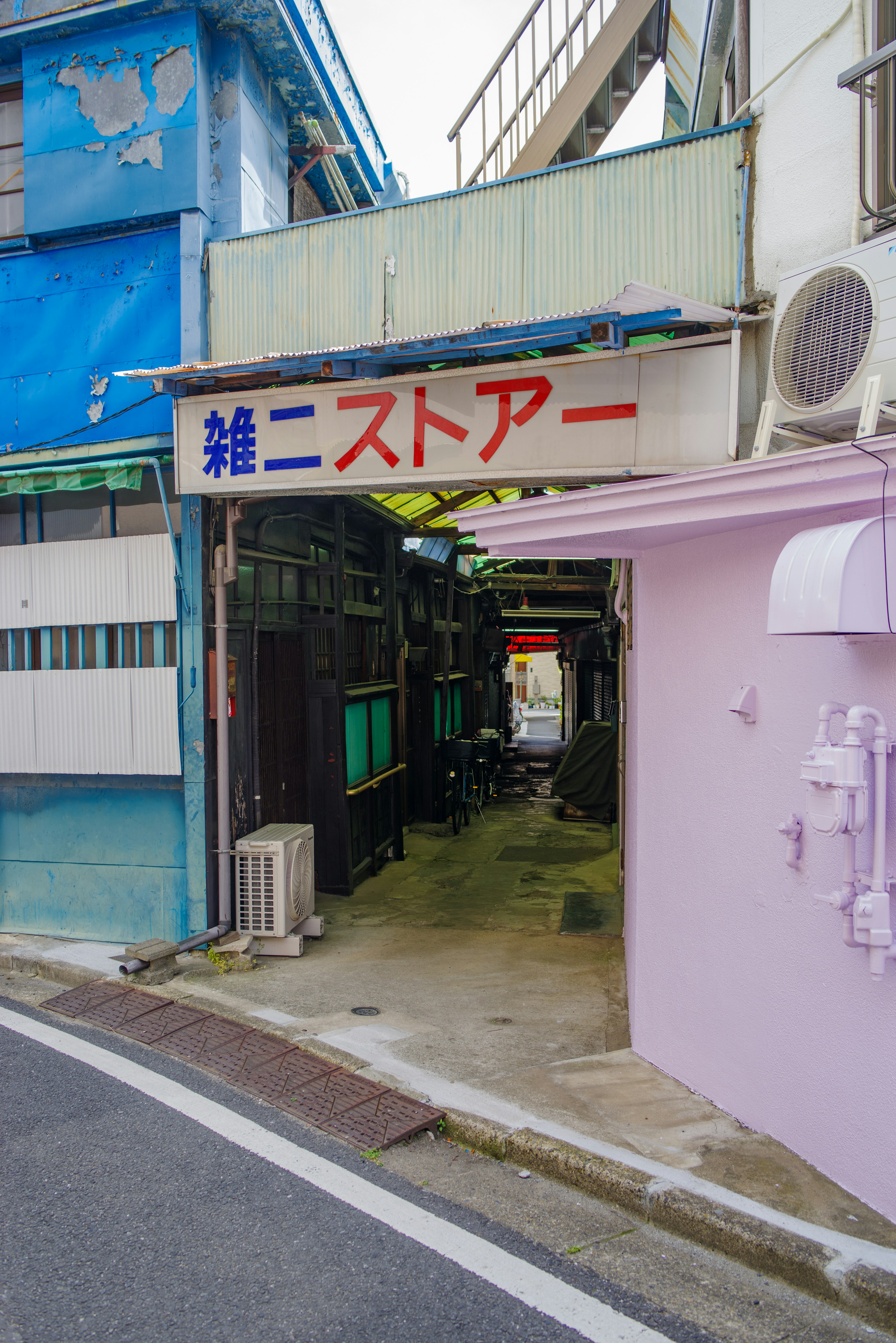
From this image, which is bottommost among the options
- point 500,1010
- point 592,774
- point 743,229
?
point 500,1010

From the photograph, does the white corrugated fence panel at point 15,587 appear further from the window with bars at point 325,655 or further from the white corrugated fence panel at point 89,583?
the window with bars at point 325,655

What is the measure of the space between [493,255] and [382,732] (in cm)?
720

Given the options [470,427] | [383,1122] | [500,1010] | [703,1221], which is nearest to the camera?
[703,1221]

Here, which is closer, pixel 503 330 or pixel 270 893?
pixel 503 330

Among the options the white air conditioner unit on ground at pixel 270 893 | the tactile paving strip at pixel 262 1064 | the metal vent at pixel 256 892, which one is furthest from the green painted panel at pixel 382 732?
the tactile paving strip at pixel 262 1064

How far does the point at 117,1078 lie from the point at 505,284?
639 cm

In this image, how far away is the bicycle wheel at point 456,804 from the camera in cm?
1512

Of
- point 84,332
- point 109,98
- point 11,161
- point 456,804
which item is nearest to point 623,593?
point 84,332

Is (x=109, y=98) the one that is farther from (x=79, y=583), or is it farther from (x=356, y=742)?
(x=356, y=742)

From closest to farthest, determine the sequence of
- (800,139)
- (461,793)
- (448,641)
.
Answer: (800,139), (461,793), (448,641)

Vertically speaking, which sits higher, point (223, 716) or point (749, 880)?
point (223, 716)

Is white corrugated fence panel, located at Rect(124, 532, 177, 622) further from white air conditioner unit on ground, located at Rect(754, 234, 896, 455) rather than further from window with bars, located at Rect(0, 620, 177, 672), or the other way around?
white air conditioner unit on ground, located at Rect(754, 234, 896, 455)

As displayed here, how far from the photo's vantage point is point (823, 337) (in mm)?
4996

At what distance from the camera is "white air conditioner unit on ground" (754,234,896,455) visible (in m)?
4.70
